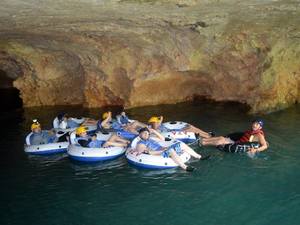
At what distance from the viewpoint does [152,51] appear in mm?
20250

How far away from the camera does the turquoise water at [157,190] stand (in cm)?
947

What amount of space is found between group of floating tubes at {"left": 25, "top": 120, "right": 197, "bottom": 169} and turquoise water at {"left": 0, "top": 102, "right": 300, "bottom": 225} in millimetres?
266

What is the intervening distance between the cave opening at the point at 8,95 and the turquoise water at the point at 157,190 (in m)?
10.3

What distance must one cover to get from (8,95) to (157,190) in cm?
2047

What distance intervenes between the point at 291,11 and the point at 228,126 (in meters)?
5.08

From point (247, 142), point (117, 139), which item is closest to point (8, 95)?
point (117, 139)

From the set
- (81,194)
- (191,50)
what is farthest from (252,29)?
(81,194)

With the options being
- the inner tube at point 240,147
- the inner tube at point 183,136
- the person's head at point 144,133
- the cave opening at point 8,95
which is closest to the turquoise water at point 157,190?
the inner tube at point 240,147

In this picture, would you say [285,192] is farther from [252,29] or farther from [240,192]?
[252,29]

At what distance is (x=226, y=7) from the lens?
43.7ft

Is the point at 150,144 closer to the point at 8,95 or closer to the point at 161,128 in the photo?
the point at 161,128

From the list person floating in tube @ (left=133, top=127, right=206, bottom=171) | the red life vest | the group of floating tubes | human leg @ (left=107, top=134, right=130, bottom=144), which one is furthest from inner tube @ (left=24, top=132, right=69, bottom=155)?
the red life vest

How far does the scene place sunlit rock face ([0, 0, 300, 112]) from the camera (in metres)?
13.2

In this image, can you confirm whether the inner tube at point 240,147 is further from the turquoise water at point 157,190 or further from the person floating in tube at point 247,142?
the turquoise water at point 157,190
